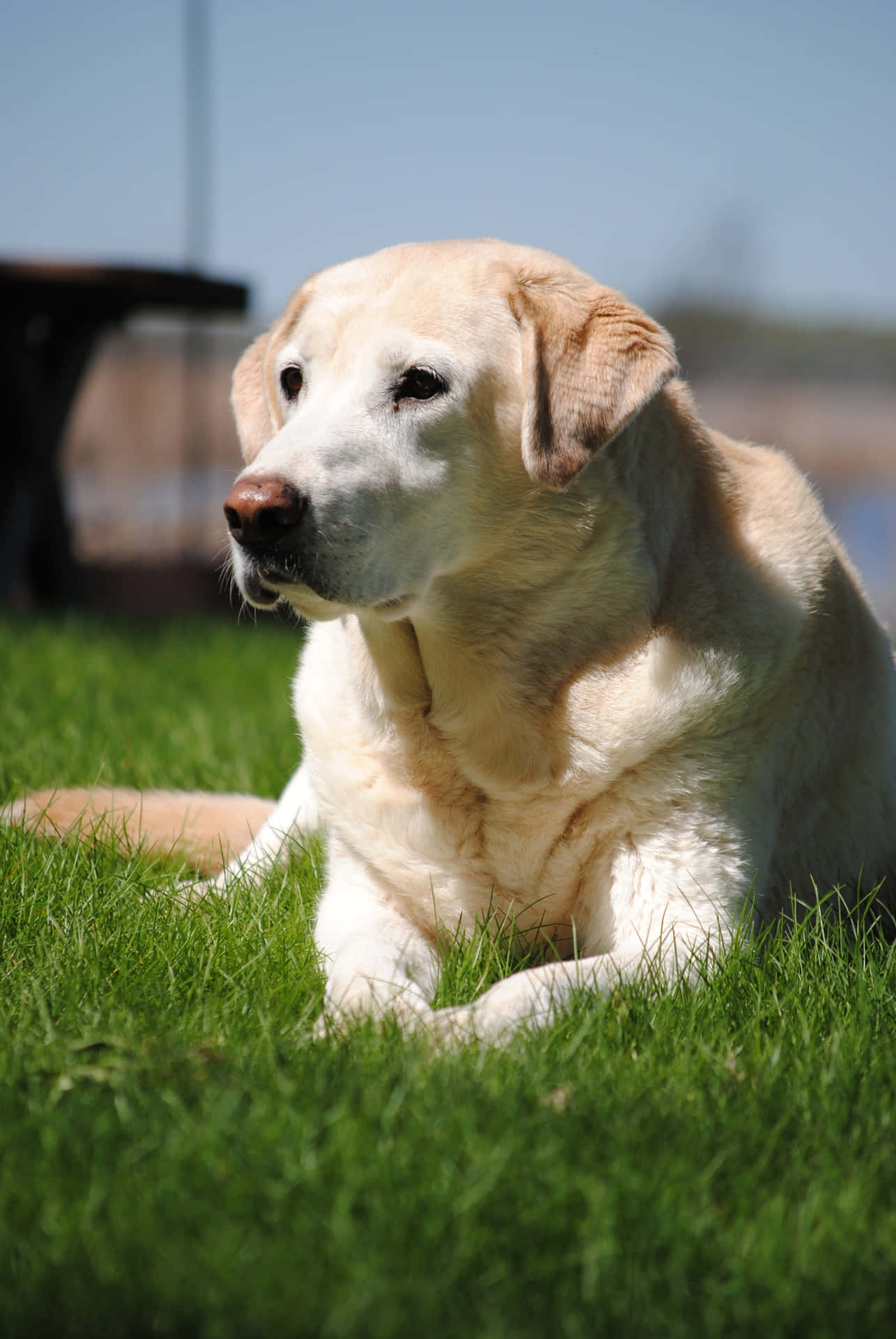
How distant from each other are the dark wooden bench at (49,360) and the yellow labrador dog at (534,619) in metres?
5.17

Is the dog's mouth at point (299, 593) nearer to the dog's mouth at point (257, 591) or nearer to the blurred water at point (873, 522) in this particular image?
the dog's mouth at point (257, 591)

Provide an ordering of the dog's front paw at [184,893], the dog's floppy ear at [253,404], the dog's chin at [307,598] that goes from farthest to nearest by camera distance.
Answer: the dog's floppy ear at [253,404] < the dog's front paw at [184,893] < the dog's chin at [307,598]

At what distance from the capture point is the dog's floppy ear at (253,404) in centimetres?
284

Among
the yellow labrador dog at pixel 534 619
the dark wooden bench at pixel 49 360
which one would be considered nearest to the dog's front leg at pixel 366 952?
the yellow labrador dog at pixel 534 619

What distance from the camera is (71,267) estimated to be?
708 centimetres

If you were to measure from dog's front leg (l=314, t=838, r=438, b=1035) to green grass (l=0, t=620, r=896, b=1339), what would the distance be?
6 cm

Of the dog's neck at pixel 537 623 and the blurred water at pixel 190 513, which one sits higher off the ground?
the dog's neck at pixel 537 623

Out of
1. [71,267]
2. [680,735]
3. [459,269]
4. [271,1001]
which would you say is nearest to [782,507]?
[680,735]

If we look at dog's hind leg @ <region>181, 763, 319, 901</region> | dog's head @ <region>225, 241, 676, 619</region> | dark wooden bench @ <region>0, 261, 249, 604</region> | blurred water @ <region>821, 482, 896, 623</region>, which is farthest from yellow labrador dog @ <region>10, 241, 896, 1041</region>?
blurred water @ <region>821, 482, 896, 623</region>

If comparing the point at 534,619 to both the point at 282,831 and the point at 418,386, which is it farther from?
the point at 282,831

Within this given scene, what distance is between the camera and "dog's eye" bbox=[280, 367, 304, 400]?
2.60m

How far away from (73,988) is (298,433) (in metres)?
1.03

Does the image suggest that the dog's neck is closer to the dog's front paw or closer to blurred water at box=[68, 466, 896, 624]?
the dog's front paw

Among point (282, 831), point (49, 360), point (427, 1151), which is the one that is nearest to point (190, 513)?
point (49, 360)
